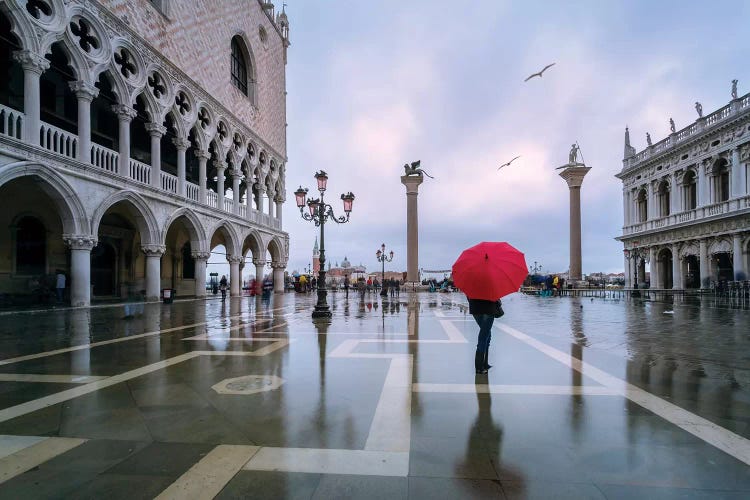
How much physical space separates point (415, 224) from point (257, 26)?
19.4 m

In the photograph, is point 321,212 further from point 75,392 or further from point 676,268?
point 676,268

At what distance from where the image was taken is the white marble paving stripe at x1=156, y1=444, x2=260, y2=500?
258 cm

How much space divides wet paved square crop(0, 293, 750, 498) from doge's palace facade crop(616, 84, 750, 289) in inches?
1017

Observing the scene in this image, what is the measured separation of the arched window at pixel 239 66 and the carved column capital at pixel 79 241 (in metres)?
16.1

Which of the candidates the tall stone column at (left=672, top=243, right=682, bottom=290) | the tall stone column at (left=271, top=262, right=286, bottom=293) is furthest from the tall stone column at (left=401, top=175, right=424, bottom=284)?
the tall stone column at (left=672, top=243, right=682, bottom=290)

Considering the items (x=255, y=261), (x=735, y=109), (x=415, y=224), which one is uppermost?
(x=735, y=109)

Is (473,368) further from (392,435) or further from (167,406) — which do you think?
(167,406)

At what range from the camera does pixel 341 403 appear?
4.33 m

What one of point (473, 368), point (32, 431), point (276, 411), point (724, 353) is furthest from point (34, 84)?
point (724, 353)

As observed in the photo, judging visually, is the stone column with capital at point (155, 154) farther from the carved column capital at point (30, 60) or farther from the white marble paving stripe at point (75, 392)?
the white marble paving stripe at point (75, 392)

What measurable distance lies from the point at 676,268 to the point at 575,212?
8693 mm

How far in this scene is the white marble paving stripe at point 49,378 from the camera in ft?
17.1

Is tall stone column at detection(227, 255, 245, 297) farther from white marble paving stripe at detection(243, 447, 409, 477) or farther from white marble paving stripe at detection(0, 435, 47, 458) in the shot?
white marble paving stripe at detection(243, 447, 409, 477)

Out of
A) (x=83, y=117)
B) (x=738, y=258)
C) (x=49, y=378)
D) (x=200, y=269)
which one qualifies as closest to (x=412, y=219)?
(x=200, y=269)
